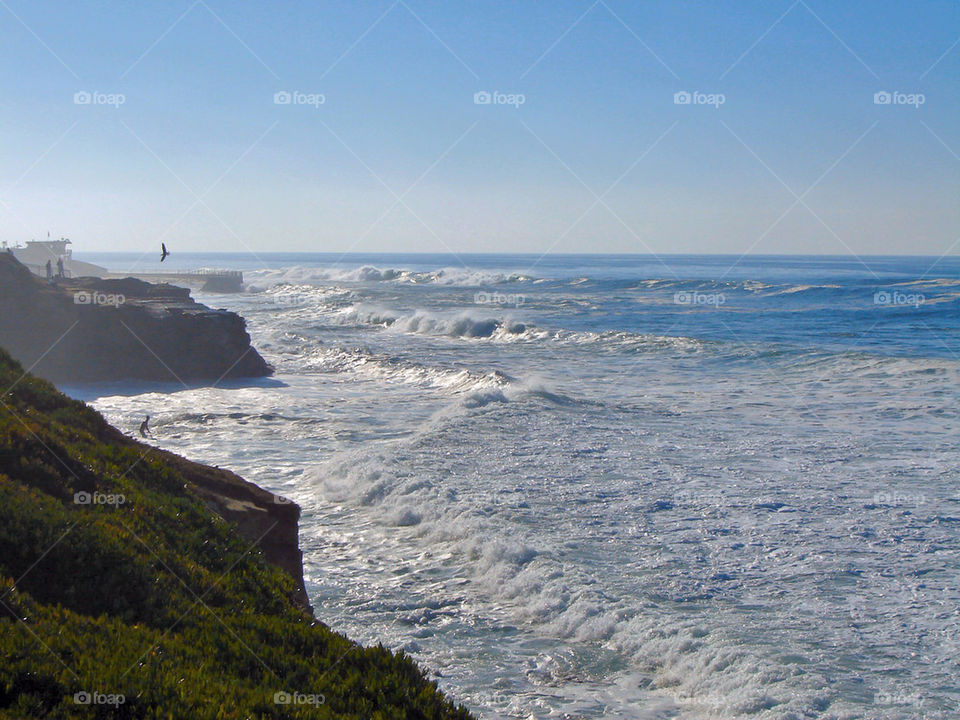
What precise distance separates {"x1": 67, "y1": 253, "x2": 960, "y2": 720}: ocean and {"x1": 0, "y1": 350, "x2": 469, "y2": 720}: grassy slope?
1982 millimetres

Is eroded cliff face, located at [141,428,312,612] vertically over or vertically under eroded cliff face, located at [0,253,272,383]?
under

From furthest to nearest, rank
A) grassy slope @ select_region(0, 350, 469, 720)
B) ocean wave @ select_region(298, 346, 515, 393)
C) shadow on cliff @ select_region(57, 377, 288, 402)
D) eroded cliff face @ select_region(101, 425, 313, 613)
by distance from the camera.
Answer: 1. ocean wave @ select_region(298, 346, 515, 393)
2. shadow on cliff @ select_region(57, 377, 288, 402)
3. eroded cliff face @ select_region(101, 425, 313, 613)
4. grassy slope @ select_region(0, 350, 469, 720)

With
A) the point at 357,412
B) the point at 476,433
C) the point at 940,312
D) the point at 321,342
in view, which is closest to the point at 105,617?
the point at 476,433

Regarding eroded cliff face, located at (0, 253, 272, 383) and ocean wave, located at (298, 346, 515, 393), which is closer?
ocean wave, located at (298, 346, 515, 393)

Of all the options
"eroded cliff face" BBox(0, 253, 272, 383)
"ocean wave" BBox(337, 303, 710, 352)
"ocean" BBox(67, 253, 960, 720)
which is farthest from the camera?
"ocean wave" BBox(337, 303, 710, 352)

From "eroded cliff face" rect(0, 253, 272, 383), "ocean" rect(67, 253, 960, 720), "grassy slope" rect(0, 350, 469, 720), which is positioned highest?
"eroded cliff face" rect(0, 253, 272, 383)

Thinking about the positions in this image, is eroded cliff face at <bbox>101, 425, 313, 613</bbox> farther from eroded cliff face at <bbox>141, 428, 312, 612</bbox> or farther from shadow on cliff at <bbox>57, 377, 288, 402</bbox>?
shadow on cliff at <bbox>57, 377, 288, 402</bbox>

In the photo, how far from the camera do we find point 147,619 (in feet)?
18.4

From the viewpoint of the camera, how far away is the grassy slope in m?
4.41

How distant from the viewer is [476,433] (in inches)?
709

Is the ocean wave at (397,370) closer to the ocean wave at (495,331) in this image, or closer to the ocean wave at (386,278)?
the ocean wave at (495,331)

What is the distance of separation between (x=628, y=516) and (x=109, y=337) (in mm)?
20946

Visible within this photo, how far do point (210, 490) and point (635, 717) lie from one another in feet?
17.6

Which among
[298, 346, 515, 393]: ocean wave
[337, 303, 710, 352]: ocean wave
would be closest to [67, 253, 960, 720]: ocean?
[298, 346, 515, 393]: ocean wave
